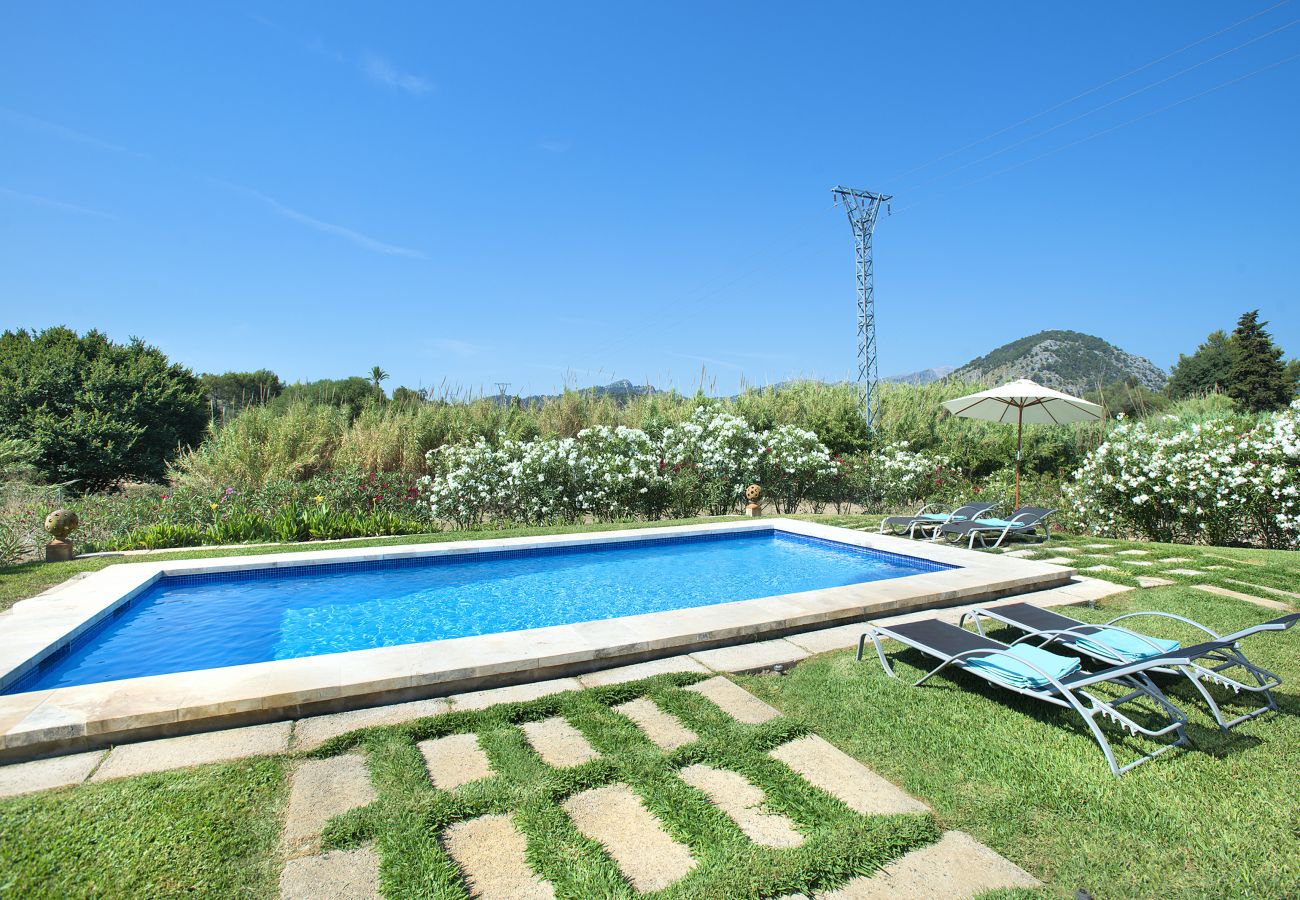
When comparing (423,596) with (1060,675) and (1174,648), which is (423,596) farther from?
(1174,648)

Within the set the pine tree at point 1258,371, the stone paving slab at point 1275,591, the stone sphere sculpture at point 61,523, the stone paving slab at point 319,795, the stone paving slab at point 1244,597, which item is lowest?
the stone paving slab at point 319,795

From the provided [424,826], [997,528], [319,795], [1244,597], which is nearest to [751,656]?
[424,826]

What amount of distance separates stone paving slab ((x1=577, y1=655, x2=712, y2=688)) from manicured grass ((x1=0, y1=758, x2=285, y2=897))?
1.57m

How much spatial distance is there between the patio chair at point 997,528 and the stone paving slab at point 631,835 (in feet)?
21.2

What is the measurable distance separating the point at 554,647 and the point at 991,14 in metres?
14.8

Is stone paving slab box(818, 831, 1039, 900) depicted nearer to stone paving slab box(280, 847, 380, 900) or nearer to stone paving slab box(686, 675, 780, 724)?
stone paving slab box(686, 675, 780, 724)

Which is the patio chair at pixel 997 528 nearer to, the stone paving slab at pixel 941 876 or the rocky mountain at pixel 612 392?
the stone paving slab at pixel 941 876

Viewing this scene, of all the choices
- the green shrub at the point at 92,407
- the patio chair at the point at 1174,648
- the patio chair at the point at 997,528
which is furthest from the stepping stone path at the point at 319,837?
the green shrub at the point at 92,407

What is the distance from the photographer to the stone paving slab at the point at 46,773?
8.50 feet

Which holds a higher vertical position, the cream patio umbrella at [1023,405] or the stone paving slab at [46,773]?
the cream patio umbrella at [1023,405]

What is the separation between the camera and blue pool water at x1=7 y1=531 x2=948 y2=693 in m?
5.00

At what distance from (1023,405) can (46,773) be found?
34.8 feet

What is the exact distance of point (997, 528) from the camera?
25.8ft

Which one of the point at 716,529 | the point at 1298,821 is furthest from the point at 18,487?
the point at 1298,821
